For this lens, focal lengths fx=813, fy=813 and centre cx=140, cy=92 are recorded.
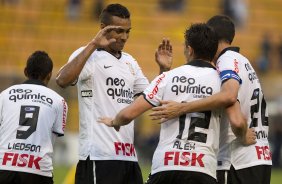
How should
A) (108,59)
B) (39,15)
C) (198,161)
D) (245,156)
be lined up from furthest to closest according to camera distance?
(39,15) → (108,59) → (245,156) → (198,161)

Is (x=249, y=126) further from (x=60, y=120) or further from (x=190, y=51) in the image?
(x=60, y=120)

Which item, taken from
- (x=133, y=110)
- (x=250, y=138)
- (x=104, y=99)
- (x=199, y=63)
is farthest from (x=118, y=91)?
(x=250, y=138)

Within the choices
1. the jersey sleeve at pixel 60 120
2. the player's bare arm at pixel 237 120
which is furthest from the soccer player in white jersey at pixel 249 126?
the jersey sleeve at pixel 60 120

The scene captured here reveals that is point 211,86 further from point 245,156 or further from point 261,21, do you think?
point 261,21

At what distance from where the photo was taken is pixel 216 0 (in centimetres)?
3061

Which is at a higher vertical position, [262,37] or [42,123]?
[262,37]

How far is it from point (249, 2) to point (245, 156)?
23.6 m

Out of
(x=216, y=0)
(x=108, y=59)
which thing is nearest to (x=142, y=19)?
(x=216, y=0)

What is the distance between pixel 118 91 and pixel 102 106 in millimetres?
238

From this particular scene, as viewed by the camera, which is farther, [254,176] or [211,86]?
[254,176]

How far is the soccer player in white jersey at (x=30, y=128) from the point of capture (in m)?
8.14

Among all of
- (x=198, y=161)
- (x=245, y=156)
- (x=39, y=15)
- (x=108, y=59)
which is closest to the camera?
(x=198, y=161)

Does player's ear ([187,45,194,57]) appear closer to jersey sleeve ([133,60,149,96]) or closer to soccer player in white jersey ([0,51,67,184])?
jersey sleeve ([133,60,149,96])

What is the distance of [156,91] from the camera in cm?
715
